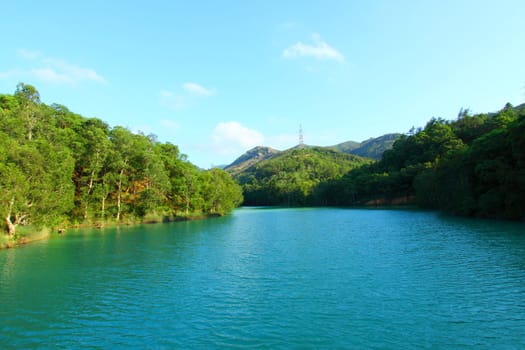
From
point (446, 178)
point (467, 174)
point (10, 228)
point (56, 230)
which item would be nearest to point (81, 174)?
point (56, 230)

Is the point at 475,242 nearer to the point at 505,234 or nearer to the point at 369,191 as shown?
the point at 505,234

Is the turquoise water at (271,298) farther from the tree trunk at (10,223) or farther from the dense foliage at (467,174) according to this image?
the dense foliage at (467,174)

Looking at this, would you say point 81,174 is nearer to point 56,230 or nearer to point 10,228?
point 56,230

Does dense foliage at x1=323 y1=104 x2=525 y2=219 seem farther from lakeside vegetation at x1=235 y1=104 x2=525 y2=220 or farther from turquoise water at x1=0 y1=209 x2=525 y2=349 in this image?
turquoise water at x1=0 y1=209 x2=525 y2=349

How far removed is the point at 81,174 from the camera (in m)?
54.3

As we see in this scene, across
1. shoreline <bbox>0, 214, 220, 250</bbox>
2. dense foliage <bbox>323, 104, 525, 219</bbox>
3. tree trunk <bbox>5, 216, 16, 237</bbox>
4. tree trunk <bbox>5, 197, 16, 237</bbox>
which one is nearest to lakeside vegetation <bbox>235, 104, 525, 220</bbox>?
dense foliage <bbox>323, 104, 525, 219</bbox>

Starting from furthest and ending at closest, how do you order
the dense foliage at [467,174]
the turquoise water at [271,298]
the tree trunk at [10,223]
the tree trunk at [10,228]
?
1. the dense foliage at [467,174]
2. the tree trunk at [10,228]
3. the tree trunk at [10,223]
4. the turquoise water at [271,298]

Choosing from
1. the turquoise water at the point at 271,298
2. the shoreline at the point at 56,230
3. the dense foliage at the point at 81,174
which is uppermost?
the dense foliage at the point at 81,174

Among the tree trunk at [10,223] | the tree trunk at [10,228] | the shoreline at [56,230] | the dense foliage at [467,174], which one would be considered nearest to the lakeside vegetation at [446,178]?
the dense foliage at [467,174]

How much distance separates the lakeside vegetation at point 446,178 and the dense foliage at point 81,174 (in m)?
54.7

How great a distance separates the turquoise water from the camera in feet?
36.6

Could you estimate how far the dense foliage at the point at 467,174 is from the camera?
46.2m

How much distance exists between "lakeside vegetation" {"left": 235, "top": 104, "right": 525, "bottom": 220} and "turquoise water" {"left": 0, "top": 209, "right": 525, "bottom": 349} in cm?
2550

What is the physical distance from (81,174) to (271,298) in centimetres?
5048
